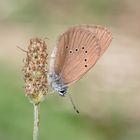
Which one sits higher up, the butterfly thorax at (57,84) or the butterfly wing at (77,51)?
the butterfly wing at (77,51)

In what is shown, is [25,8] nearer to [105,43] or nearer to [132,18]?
[132,18]

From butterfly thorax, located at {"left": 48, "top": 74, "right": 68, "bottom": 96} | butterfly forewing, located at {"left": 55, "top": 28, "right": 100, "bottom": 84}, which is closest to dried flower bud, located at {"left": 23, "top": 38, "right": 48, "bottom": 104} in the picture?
butterfly thorax, located at {"left": 48, "top": 74, "right": 68, "bottom": 96}

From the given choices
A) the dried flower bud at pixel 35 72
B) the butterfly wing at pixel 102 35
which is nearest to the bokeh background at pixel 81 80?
the butterfly wing at pixel 102 35

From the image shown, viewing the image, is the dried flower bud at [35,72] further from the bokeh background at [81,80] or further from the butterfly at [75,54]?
the bokeh background at [81,80]

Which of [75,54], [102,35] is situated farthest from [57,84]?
[102,35]

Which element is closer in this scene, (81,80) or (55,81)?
(55,81)

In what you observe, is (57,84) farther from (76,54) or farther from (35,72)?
(35,72)
